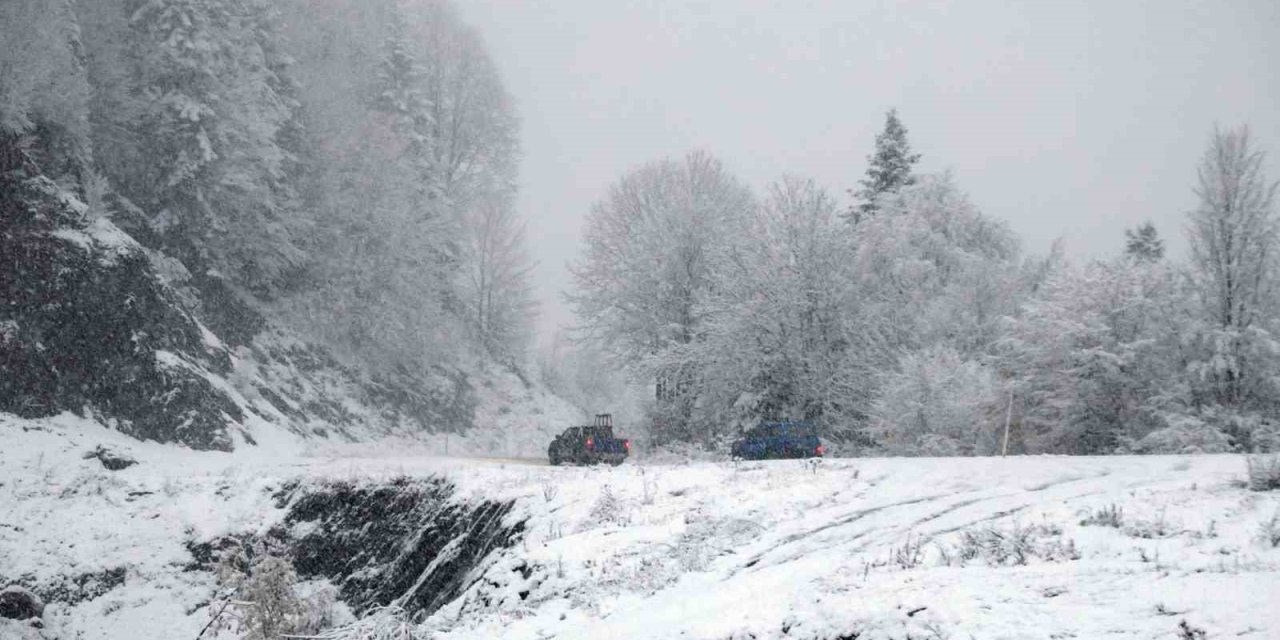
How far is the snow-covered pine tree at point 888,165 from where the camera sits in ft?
147

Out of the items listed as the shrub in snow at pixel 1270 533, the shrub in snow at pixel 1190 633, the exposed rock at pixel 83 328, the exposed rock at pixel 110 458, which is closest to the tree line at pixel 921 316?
the shrub in snow at pixel 1270 533

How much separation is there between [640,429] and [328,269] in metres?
15.6

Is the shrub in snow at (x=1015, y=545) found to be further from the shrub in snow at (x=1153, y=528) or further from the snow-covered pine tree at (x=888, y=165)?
the snow-covered pine tree at (x=888, y=165)

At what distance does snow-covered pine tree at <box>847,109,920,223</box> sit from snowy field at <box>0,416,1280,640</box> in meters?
34.0

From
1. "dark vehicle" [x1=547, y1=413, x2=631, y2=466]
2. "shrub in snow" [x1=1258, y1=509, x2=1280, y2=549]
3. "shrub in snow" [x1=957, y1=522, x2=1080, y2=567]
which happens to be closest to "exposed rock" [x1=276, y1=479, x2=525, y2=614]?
"shrub in snow" [x1=957, y1=522, x2=1080, y2=567]

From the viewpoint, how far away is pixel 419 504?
553 inches

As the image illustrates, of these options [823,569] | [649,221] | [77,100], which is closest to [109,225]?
[77,100]

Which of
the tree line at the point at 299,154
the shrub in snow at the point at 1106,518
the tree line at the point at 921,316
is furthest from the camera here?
the tree line at the point at 299,154

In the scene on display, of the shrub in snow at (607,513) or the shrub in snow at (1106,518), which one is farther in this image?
the shrub in snow at (607,513)

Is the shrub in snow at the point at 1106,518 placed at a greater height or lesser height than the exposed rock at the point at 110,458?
greater

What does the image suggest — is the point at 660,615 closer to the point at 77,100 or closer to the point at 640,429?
the point at 77,100

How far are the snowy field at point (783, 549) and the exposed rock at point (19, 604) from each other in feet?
0.87

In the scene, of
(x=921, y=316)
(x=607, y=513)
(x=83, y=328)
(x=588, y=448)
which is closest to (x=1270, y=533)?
(x=607, y=513)

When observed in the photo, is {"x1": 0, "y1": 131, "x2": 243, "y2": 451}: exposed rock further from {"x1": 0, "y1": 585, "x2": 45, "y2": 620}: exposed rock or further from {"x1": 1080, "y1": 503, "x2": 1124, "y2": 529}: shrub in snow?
{"x1": 1080, "y1": 503, "x2": 1124, "y2": 529}: shrub in snow
